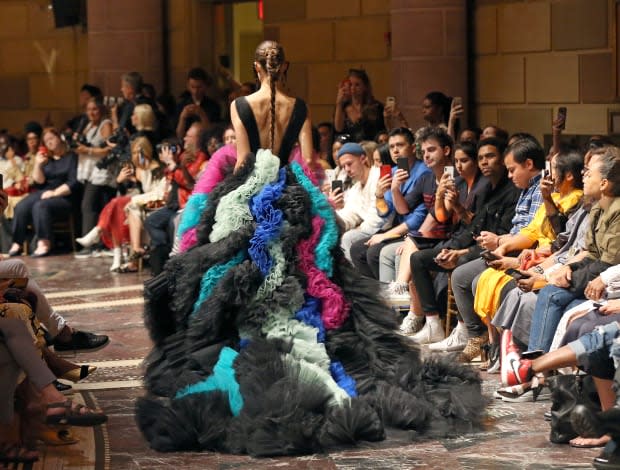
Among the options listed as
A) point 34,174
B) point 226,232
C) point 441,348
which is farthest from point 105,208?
point 226,232

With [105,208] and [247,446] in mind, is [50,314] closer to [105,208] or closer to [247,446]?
[247,446]

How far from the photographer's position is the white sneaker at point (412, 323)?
29.3 ft

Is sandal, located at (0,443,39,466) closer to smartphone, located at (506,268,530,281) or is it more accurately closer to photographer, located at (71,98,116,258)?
smartphone, located at (506,268,530,281)

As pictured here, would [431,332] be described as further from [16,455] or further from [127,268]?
[127,268]

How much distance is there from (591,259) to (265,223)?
1659 millimetres

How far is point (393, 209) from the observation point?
970 centimetres

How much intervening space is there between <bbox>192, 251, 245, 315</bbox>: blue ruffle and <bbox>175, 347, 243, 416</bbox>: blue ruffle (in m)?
0.30

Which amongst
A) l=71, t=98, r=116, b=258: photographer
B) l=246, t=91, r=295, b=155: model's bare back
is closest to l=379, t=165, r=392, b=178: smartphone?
l=246, t=91, r=295, b=155: model's bare back

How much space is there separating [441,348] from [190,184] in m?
3.79

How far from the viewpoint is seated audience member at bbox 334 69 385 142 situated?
38.5 feet

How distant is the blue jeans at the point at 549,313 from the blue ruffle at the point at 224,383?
5.04 feet

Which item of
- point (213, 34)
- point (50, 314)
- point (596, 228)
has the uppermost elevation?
point (213, 34)

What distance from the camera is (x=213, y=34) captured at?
1606 cm

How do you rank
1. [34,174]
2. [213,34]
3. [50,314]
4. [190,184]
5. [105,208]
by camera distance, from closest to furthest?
[50,314]
[190,184]
[105,208]
[34,174]
[213,34]
